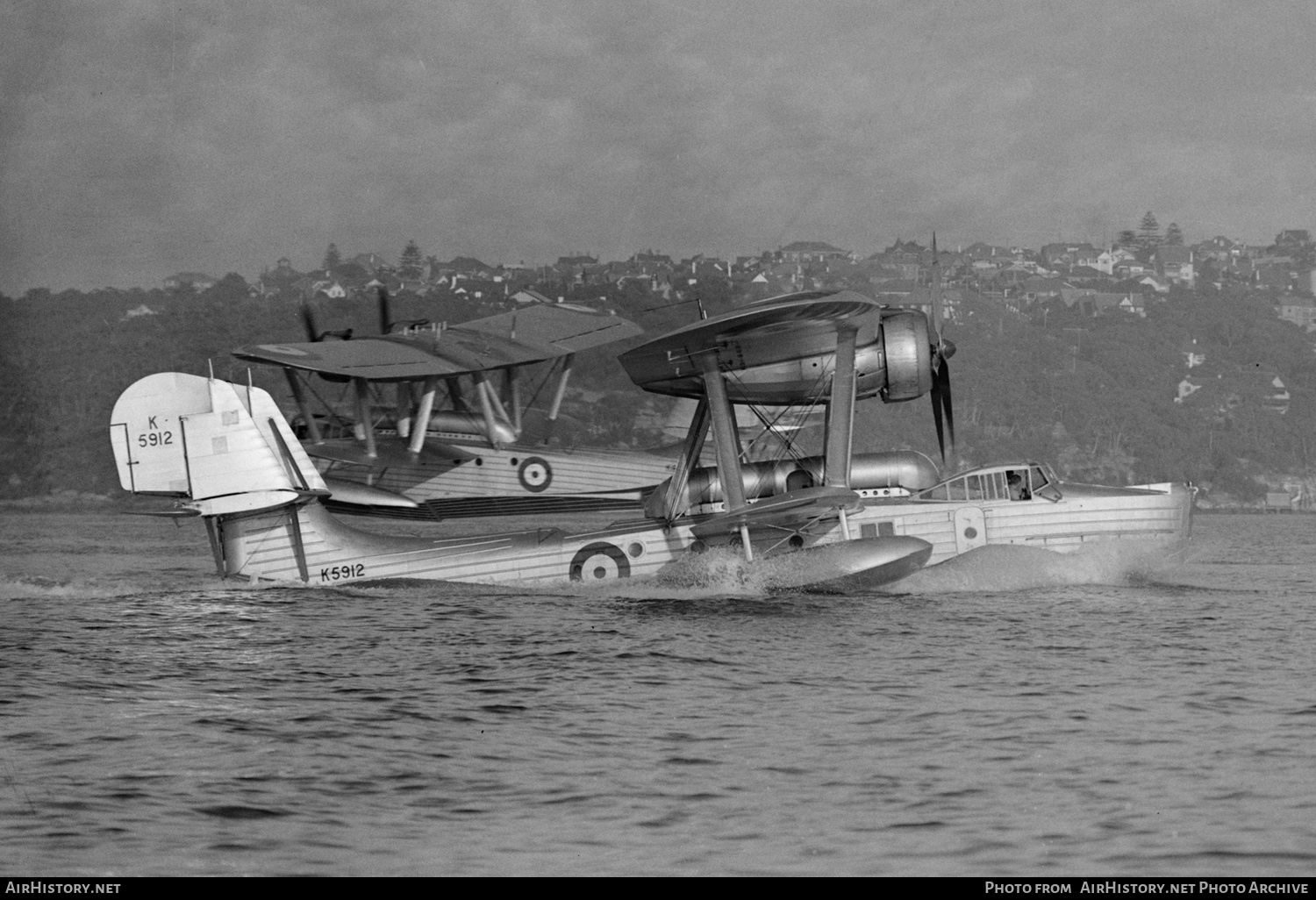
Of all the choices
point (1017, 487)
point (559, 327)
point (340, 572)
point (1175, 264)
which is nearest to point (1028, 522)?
point (1017, 487)

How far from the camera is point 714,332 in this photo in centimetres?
1977

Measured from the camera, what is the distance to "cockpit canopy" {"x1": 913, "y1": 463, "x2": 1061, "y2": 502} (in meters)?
21.4

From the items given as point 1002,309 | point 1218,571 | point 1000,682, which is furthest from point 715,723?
point 1002,309

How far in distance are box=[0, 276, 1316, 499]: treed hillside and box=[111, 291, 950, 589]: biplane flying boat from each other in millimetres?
42101

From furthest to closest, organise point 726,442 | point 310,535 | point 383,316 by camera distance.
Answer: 1. point 383,316
2. point 310,535
3. point 726,442

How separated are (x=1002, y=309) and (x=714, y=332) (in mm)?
88720

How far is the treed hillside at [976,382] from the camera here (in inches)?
2771

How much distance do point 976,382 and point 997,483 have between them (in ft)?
217

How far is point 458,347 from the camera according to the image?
2947 cm

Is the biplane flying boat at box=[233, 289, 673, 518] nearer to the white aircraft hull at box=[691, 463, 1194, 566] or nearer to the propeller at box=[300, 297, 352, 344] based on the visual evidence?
the propeller at box=[300, 297, 352, 344]

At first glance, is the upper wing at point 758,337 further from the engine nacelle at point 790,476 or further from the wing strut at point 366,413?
the wing strut at point 366,413

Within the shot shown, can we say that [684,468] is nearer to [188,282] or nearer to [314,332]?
[314,332]
